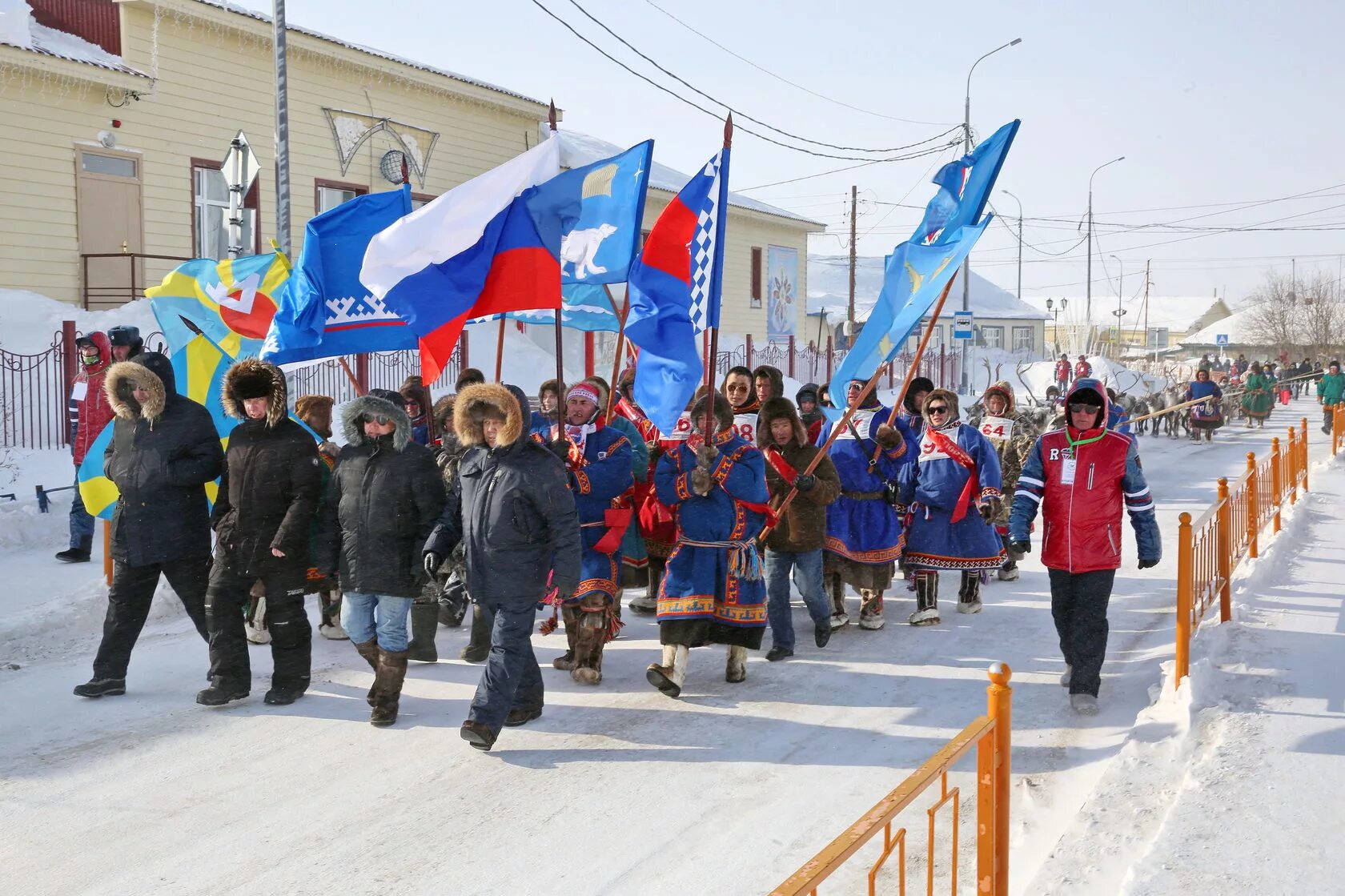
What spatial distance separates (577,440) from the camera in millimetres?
7375

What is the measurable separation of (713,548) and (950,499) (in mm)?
2373

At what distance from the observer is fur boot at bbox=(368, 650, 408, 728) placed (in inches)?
251

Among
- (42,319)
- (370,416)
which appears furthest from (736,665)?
(42,319)

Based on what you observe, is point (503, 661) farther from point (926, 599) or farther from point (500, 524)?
point (926, 599)

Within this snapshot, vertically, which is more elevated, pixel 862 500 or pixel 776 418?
pixel 776 418

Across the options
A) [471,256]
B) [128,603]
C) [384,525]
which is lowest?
[128,603]

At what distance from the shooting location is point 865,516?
28.4 ft

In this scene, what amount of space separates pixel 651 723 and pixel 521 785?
110 cm

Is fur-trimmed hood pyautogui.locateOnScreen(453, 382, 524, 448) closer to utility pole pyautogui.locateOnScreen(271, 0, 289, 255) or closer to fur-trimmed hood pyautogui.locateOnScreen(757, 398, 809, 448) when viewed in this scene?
fur-trimmed hood pyautogui.locateOnScreen(757, 398, 809, 448)

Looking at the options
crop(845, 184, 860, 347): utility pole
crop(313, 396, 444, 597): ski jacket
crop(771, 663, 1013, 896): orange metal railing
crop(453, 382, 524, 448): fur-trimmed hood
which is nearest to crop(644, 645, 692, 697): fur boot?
crop(313, 396, 444, 597): ski jacket

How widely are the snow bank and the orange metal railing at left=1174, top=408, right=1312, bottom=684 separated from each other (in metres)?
13.4

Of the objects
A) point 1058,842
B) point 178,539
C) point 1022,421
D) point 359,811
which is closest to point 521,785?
point 359,811

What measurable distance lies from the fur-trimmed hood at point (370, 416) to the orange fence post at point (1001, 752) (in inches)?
150

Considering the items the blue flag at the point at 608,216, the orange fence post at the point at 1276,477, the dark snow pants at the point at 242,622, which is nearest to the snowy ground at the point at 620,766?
the dark snow pants at the point at 242,622
